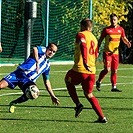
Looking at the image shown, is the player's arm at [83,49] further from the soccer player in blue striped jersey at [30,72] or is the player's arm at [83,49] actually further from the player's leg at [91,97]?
the soccer player in blue striped jersey at [30,72]

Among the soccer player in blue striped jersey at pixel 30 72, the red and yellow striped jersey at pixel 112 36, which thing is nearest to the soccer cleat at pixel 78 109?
the soccer player in blue striped jersey at pixel 30 72

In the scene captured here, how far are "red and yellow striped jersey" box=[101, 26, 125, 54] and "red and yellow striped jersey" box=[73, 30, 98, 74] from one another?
6.11 metres

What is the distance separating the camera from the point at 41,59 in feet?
39.5

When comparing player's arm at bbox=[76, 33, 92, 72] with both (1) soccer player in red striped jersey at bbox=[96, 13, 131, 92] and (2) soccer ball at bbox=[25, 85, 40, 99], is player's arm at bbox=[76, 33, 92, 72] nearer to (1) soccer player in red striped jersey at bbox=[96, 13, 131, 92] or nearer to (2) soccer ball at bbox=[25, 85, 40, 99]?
(2) soccer ball at bbox=[25, 85, 40, 99]

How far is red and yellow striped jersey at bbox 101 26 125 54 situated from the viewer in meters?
17.7

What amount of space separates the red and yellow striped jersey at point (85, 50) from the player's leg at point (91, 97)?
16cm

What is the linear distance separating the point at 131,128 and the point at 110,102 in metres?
3.98

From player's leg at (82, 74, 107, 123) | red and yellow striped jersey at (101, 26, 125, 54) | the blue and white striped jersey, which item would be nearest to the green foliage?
red and yellow striped jersey at (101, 26, 125, 54)

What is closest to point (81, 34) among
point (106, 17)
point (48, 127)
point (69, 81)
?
point (69, 81)

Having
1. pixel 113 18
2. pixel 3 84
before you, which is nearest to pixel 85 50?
pixel 3 84

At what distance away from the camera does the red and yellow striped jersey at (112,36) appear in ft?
58.0

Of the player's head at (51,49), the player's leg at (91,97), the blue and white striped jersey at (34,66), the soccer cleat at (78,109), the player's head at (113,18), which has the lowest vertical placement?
the soccer cleat at (78,109)

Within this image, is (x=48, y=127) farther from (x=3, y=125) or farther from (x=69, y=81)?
(x=69, y=81)

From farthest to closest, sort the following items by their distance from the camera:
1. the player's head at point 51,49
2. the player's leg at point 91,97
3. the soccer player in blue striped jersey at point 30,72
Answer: the soccer player in blue striped jersey at point 30,72 → the player's head at point 51,49 → the player's leg at point 91,97
